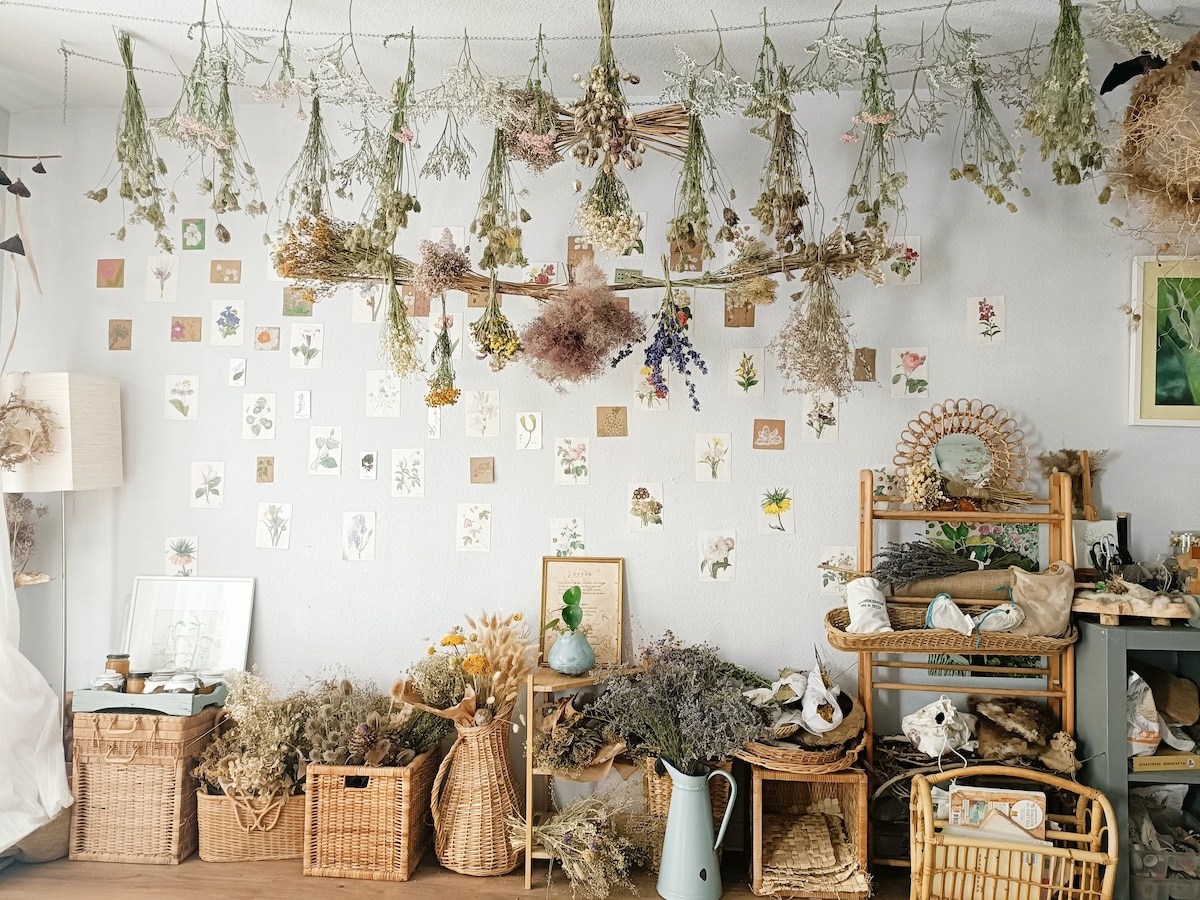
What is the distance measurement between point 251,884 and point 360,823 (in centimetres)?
37

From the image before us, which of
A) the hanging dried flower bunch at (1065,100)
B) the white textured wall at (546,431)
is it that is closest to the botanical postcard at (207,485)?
the white textured wall at (546,431)

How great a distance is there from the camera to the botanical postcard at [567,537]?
3.08m

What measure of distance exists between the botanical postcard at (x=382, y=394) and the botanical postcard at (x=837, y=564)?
162cm

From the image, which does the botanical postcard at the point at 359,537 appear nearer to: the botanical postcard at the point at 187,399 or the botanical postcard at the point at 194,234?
the botanical postcard at the point at 187,399

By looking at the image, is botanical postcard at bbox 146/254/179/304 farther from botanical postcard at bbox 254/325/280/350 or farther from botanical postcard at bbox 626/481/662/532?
botanical postcard at bbox 626/481/662/532

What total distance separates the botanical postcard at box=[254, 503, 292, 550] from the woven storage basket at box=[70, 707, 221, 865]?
0.64 m

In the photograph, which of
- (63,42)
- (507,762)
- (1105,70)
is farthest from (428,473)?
(1105,70)

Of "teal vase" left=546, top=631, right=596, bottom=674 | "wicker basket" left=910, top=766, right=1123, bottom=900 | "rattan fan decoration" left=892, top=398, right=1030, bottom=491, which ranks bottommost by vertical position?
"wicker basket" left=910, top=766, right=1123, bottom=900

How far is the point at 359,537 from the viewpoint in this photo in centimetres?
316

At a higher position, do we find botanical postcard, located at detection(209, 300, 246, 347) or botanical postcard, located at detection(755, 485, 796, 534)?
botanical postcard, located at detection(209, 300, 246, 347)

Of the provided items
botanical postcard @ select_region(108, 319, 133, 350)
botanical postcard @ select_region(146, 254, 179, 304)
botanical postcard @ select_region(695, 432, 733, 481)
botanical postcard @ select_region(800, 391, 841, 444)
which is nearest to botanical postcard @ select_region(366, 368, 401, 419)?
botanical postcard @ select_region(146, 254, 179, 304)

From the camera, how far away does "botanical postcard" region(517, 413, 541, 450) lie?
310cm

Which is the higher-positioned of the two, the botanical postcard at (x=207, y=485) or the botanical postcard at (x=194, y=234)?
the botanical postcard at (x=194, y=234)

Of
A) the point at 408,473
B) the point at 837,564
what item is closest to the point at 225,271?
the point at 408,473
